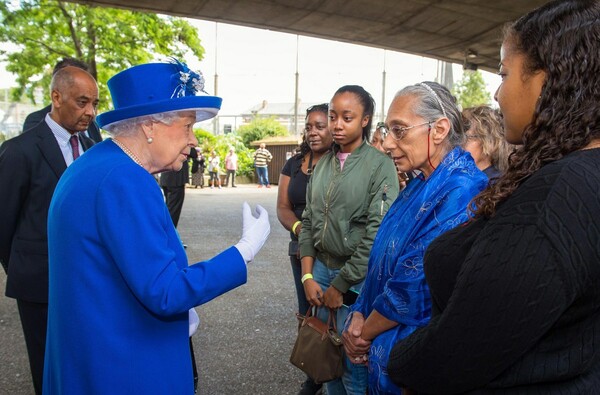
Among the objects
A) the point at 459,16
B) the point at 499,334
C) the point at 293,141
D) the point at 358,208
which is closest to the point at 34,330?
the point at 358,208

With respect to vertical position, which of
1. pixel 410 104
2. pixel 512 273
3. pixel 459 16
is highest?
pixel 459 16

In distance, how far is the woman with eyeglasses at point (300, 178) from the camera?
368cm

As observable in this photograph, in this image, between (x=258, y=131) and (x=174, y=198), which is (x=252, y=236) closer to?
(x=174, y=198)

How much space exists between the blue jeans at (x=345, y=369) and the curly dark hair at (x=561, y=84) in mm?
1780

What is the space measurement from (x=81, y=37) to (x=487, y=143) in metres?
14.6

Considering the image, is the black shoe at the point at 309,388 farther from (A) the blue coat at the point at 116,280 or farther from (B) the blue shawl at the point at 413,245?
(A) the blue coat at the point at 116,280

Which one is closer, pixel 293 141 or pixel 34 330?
pixel 34 330

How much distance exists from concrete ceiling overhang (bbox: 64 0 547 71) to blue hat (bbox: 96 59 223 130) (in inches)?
314

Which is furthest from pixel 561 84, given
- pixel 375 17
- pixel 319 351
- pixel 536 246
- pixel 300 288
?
pixel 375 17

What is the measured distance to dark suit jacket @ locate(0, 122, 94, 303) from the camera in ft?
9.00

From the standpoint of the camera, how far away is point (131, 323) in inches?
69.8

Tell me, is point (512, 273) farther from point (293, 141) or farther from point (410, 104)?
point (293, 141)

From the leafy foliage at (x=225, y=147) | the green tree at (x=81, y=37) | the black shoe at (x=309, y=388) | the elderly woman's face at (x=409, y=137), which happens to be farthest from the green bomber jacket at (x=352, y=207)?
the leafy foliage at (x=225, y=147)

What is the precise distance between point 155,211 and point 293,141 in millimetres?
24712
